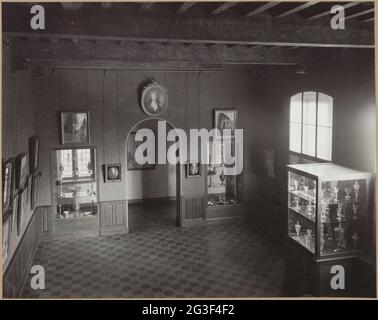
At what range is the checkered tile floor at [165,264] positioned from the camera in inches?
331

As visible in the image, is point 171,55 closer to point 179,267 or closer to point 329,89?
point 329,89

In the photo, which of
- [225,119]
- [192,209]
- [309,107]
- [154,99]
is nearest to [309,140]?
[309,107]

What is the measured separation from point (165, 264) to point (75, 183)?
3.83m

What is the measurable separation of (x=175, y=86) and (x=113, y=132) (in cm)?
221

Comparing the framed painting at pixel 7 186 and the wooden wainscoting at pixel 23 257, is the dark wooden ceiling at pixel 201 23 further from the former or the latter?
the wooden wainscoting at pixel 23 257

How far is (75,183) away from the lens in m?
11.9

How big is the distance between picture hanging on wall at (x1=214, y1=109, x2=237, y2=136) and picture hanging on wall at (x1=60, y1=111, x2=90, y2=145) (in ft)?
12.2

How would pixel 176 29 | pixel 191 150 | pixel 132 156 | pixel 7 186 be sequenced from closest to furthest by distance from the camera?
1. pixel 176 29
2. pixel 7 186
3. pixel 191 150
4. pixel 132 156

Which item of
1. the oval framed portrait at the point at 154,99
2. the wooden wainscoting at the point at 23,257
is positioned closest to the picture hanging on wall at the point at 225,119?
the oval framed portrait at the point at 154,99

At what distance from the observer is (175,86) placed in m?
12.2

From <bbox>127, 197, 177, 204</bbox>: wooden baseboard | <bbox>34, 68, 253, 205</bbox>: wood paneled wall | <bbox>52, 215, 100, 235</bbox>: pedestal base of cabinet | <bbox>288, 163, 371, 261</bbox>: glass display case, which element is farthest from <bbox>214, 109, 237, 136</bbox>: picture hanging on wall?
<bbox>288, 163, 371, 261</bbox>: glass display case

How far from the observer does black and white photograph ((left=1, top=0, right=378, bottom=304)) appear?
19.1 feet

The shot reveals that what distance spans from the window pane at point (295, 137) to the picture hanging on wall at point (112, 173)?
4.80 metres

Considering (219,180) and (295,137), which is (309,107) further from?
(219,180)
